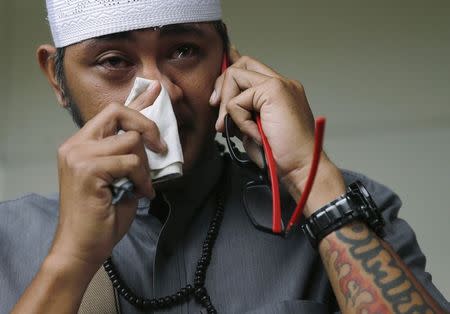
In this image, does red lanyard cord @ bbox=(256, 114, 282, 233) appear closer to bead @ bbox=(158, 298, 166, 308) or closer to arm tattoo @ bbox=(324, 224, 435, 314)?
arm tattoo @ bbox=(324, 224, 435, 314)

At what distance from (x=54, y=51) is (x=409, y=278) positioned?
834 mm

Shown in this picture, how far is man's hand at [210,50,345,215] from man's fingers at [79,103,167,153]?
0.63 feet

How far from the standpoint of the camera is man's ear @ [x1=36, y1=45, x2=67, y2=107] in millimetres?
1488

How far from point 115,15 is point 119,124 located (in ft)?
0.84

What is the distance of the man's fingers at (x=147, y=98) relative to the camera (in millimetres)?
1200

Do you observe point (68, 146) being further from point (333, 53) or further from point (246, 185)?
point (333, 53)

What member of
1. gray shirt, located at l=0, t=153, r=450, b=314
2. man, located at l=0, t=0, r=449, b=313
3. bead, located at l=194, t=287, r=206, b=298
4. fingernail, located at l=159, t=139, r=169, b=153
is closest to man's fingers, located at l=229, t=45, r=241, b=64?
man, located at l=0, t=0, r=449, b=313

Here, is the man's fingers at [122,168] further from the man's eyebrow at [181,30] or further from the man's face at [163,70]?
the man's eyebrow at [181,30]

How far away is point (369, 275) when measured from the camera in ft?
3.88

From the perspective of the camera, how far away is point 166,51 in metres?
1.32

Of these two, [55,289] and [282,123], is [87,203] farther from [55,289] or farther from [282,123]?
[282,123]

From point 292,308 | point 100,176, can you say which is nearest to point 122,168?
point 100,176

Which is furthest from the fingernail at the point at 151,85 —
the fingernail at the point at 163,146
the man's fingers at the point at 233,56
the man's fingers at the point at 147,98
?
the man's fingers at the point at 233,56

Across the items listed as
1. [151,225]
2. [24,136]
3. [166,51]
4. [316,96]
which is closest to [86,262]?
[151,225]
